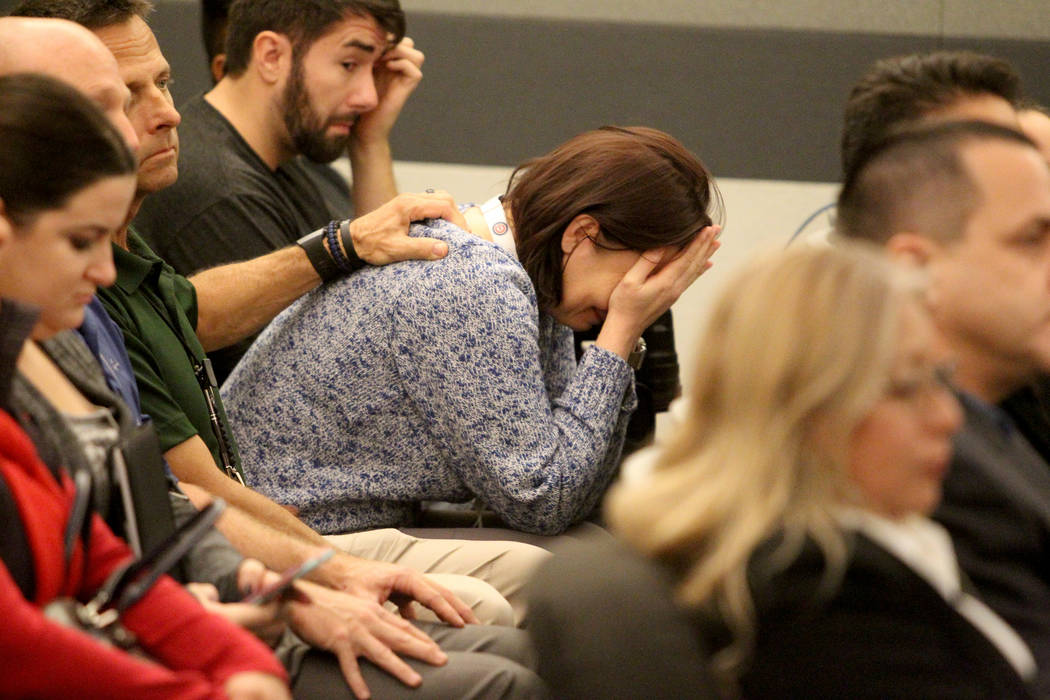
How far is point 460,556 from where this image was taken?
2.03 metres

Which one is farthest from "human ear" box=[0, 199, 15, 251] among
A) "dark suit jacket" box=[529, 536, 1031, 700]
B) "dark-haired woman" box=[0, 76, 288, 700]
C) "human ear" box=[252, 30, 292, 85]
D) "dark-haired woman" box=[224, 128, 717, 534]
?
"human ear" box=[252, 30, 292, 85]

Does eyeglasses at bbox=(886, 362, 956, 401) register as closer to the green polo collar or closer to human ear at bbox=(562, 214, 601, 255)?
human ear at bbox=(562, 214, 601, 255)

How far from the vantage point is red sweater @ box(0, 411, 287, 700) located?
1093 mm

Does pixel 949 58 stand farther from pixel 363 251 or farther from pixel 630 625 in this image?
pixel 630 625

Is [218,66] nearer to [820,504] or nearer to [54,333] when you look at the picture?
[54,333]

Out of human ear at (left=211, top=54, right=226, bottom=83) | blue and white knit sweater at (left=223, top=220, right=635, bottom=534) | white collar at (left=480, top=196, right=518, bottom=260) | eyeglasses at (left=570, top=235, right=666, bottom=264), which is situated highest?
human ear at (left=211, top=54, right=226, bottom=83)

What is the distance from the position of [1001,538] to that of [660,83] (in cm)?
272

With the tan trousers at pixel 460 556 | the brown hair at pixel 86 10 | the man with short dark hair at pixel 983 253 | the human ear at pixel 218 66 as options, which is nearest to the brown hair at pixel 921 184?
the man with short dark hair at pixel 983 253

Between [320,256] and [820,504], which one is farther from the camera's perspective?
[320,256]

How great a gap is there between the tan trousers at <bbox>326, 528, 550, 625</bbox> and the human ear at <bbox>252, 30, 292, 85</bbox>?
128cm

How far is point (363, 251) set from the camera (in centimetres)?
206

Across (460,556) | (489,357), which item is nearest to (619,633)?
(489,357)

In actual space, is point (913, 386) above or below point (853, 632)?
above

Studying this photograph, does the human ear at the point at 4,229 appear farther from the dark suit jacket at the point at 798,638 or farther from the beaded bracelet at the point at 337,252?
the beaded bracelet at the point at 337,252
